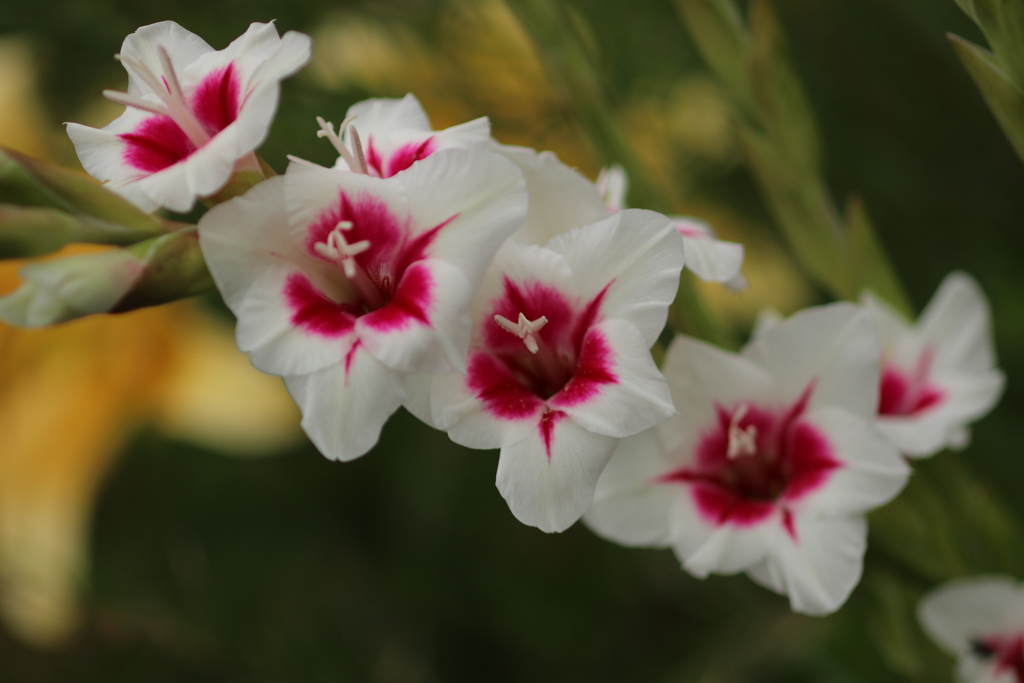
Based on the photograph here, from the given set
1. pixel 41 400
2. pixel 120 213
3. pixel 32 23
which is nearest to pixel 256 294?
pixel 120 213

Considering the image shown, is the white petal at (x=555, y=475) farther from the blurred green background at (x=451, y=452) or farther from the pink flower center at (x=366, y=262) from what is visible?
the blurred green background at (x=451, y=452)

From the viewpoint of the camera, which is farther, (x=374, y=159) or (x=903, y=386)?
(x=903, y=386)

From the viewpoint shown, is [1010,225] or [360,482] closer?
[1010,225]

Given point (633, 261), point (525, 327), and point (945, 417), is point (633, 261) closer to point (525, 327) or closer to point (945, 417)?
point (525, 327)

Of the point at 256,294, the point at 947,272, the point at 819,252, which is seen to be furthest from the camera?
the point at 947,272

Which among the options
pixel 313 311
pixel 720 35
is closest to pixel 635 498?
pixel 313 311

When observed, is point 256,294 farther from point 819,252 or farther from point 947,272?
point 947,272
